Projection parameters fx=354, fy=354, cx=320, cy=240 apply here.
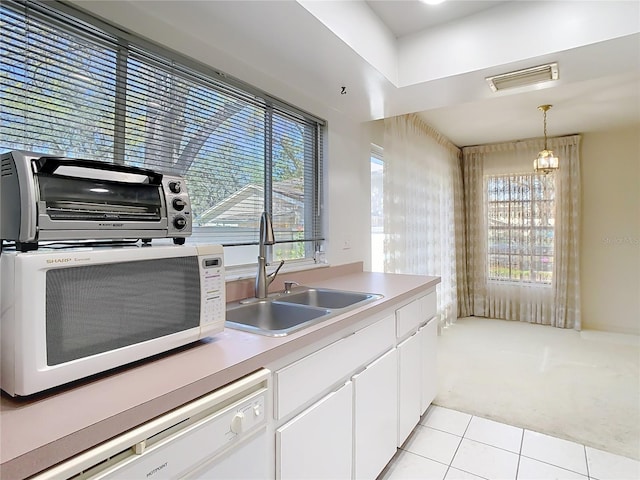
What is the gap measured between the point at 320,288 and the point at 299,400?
94 centimetres

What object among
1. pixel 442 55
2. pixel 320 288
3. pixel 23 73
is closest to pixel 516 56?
pixel 442 55

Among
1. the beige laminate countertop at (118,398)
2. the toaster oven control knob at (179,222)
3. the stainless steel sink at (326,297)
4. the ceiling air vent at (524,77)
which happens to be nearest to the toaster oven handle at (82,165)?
the toaster oven control knob at (179,222)

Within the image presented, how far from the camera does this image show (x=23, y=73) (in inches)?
43.6

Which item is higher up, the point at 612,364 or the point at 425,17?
the point at 425,17

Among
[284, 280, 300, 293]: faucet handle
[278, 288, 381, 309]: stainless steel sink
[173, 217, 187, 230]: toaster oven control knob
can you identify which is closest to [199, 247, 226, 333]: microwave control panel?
[173, 217, 187, 230]: toaster oven control knob

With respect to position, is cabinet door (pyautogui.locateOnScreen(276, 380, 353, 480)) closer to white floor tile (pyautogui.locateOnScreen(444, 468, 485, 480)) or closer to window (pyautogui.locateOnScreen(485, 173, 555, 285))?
white floor tile (pyautogui.locateOnScreen(444, 468, 485, 480))

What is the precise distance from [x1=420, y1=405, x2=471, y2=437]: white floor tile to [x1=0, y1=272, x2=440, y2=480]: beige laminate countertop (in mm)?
1605

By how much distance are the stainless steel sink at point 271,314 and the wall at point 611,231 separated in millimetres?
4515

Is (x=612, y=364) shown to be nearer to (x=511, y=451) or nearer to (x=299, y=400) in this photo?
(x=511, y=451)

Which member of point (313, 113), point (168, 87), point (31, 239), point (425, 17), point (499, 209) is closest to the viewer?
point (31, 239)

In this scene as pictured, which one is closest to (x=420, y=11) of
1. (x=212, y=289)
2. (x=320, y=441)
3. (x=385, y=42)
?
(x=385, y=42)

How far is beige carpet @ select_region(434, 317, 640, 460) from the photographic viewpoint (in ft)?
7.47

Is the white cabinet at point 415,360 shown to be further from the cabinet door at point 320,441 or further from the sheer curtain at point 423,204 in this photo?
the sheer curtain at point 423,204

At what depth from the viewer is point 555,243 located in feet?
15.1
